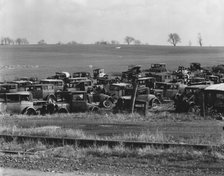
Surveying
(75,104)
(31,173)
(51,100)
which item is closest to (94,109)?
(75,104)

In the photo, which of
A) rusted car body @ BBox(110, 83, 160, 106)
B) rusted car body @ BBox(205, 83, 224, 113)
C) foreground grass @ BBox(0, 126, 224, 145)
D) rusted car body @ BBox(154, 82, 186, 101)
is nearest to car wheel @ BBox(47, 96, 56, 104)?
rusted car body @ BBox(110, 83, 160, 106)

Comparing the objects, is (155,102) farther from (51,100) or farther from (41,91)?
(41,91)

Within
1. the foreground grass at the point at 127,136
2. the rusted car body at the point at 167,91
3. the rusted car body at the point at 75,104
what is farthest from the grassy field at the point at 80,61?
the foreground grass at the point at 127,136

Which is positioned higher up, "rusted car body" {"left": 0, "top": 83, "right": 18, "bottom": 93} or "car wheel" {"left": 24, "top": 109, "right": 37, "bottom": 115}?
"rusted car body" {"left": 0, "top": 83, "right": 18, "bottom": 93}

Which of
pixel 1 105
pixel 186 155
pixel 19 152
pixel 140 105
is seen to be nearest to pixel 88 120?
pixel 140 105

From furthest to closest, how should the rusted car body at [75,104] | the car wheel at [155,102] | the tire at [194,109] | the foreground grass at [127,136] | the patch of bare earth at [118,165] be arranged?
the car wheel at [155,102]
the rusted car body at [75,104]
the tire at [194,109]
the foreground grass at [127,136]
the patch of bare earth at [118,165]

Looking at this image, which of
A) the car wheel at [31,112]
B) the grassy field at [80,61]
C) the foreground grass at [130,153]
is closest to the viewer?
the foreground grass at [130,153]

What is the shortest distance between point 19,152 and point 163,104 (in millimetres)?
15230

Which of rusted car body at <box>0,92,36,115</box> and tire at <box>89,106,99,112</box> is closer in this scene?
rusted car body at <box>0,92,36,115</box>

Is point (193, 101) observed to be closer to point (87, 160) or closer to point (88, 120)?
point (88, 120)

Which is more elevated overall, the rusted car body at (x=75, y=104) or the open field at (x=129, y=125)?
the rusted car body at (x=75, y=104)

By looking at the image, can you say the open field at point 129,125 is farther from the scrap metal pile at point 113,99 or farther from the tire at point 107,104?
the tire at point 107,104

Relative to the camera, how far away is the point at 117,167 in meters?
10.5

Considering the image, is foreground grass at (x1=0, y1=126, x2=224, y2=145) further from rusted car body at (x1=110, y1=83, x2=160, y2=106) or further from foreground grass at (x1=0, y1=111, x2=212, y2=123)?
rusted car body at (x1=110, y1=83, x2=160, y2=106)
